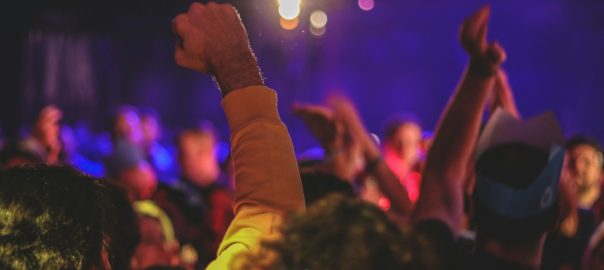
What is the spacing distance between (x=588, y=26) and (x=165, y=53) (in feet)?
20.5

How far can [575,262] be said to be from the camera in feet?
12.0

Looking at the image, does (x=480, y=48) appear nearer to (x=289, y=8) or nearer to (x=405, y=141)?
(x=289, y=8)

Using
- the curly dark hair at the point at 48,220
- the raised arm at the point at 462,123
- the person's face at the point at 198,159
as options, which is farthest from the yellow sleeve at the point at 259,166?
the person's face at the point at 198,159

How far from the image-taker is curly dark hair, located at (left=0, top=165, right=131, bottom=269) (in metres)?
1.58

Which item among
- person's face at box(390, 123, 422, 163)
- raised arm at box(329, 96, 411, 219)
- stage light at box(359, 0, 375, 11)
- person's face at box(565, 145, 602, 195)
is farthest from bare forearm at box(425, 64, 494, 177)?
stage light at box(359, 0, 375, 11)

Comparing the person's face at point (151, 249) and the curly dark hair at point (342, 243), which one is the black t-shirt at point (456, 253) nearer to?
the curly dark hair at point (342, 243)

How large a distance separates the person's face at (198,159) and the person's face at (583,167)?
8.52ft

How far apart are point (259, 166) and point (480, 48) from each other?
1.19 m

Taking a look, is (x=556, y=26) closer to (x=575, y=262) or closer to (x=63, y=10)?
(x=63, y=10)

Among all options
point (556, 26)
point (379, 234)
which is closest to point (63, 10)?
point (556, 26)

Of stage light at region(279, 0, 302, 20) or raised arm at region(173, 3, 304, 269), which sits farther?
stage light at region(279, 0, 302, 20)

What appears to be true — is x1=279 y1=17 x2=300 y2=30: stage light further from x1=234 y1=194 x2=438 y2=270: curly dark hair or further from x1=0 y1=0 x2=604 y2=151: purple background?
x1=0 y1=0 x2=604 y2=151: purple background

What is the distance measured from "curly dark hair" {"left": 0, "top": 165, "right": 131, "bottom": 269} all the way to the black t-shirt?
82 cm

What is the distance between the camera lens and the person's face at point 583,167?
5.87m
